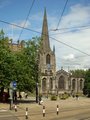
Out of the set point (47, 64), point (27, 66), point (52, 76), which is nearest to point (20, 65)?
point (27, 66)

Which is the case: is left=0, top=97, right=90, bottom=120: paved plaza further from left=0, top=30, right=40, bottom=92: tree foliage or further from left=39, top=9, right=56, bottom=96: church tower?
left=39, top=9, right=56, bottom=96: church tower

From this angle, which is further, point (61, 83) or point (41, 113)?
point (61, 83)

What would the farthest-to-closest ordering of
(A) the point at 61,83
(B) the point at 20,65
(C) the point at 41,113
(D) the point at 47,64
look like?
(A) the point at 61,83 → (D) the point at 47,64 → (B) the point at 20,65 → (C) the point at 41,113

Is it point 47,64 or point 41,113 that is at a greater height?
point 47,64

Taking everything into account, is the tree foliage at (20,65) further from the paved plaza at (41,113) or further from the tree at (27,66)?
the paved plaza at (41,113)

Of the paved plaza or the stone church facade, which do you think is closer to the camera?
the paved plaza

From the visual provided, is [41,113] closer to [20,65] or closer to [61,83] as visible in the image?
[20,65]

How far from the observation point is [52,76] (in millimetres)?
148125

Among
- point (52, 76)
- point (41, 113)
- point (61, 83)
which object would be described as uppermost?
point (52, 76)

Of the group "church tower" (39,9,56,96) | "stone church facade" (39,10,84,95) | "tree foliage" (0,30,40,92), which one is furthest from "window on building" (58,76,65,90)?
"tree foliage" (0,30,40,92)

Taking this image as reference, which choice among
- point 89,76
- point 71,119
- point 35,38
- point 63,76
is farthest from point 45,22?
point 71,119

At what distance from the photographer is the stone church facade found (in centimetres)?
14575

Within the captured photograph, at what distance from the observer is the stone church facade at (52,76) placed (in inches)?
5738

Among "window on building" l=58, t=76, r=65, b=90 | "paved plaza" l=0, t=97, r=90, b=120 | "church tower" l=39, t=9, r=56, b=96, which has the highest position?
"church tower" l=39, t=9, r=56, b=96
